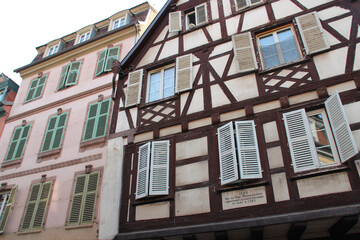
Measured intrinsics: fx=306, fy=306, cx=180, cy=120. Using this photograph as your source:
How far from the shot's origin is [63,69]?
13977 millimetres

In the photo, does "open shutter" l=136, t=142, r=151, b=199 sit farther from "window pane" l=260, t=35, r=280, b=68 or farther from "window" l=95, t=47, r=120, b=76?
"window" l=95, t=47, r=120, b=76

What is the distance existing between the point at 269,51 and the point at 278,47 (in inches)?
9.3

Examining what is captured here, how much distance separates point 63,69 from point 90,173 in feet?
20.6

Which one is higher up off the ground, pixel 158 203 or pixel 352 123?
pixel 352 123

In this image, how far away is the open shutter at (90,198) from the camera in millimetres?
9039

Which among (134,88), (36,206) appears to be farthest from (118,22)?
(36,206)

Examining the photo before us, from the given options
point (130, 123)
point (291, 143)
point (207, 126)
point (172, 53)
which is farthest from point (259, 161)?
point (172, 53)

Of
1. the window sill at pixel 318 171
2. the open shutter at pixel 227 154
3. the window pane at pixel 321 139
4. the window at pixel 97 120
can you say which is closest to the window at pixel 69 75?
the window at pixel 97 120

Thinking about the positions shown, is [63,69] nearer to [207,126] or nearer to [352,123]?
[207,126]

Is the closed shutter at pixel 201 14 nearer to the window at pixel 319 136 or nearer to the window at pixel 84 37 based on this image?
the window at pixel 319 136

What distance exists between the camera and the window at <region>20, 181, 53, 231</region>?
9875 mm

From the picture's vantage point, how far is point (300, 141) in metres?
6.09

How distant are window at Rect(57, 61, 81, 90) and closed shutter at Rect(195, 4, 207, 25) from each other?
6103 millimetres

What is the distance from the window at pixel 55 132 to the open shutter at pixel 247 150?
7.34m
